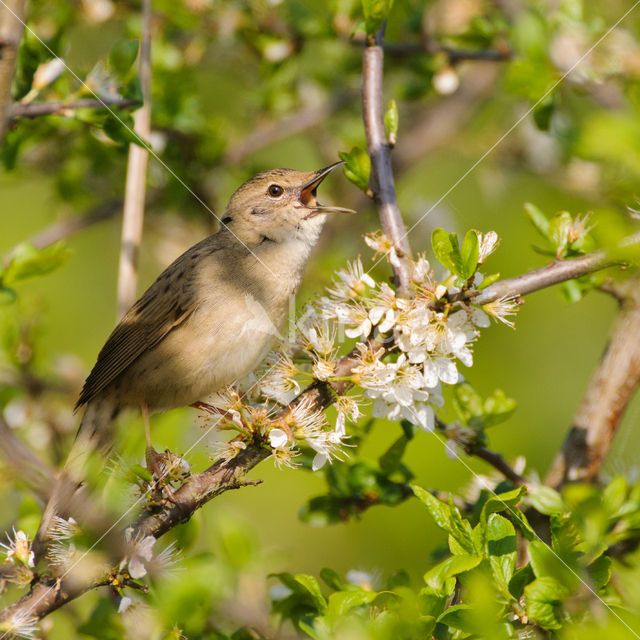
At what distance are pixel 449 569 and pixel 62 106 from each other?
1974mm

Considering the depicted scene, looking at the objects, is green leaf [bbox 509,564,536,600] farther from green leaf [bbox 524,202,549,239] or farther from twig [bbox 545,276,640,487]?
green leaf [bbox 524,202,549,239]

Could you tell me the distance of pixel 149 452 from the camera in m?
3.11

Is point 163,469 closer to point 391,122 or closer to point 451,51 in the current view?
point 391,122

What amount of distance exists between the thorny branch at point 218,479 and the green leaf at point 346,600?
42 centimetres

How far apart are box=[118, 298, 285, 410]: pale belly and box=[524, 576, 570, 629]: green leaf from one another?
4.95ft

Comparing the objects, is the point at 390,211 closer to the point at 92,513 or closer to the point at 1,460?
the point at 92,513

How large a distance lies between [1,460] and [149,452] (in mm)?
537

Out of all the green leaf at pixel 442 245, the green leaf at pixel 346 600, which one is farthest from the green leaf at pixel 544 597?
the green leaf at pixel 442 245

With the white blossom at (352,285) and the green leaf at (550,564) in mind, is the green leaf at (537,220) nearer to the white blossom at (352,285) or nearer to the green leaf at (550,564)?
the white blossom at (352,285)

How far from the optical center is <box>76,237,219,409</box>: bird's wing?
3.72 meters

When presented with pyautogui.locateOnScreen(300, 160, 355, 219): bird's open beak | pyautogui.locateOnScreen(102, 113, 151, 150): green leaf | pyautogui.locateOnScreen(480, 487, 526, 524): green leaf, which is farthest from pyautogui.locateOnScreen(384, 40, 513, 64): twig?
pyautogui.locateOnScreen(480, 487, 526, 524): green leaf

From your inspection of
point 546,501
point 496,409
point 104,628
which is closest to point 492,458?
point 496,409

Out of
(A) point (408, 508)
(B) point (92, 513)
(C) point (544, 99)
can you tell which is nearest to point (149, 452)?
(B) point (92, 513)

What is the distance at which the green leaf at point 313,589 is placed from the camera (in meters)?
2.28
